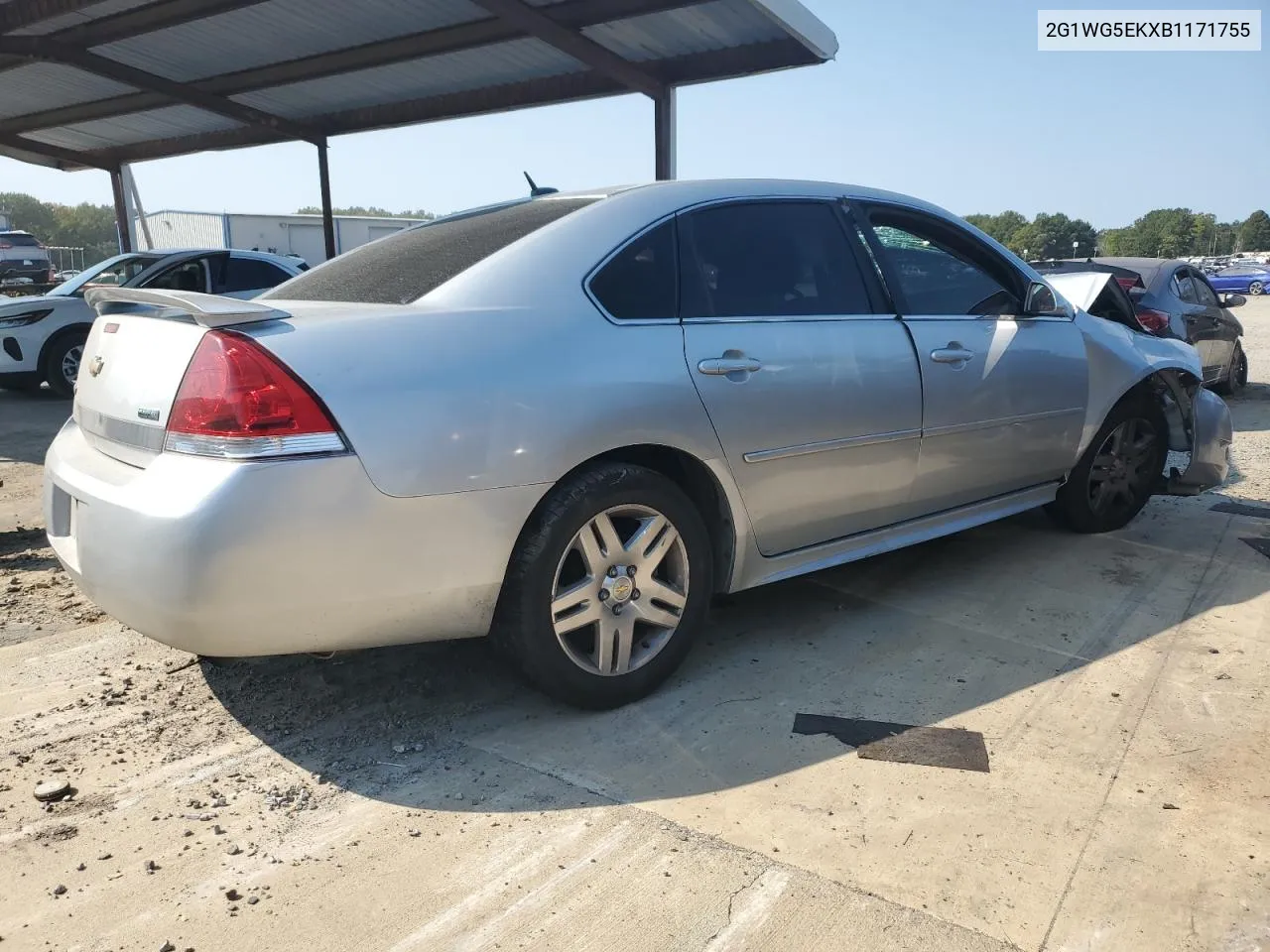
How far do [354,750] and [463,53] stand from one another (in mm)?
11041

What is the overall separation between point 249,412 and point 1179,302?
8.92m

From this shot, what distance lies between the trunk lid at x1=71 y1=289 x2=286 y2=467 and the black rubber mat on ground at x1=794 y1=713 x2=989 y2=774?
195cm

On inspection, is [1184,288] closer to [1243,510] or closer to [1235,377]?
[1235,377]

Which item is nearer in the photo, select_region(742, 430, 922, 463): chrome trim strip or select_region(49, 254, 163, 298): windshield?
select_region(742, 430, 922, 463): chrome trim strip

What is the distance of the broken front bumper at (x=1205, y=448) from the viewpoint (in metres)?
4.78

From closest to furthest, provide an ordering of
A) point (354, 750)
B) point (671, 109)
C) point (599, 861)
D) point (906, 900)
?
point (906, 900) < point (599, 861) < point (354, 750) < point (671, 109)

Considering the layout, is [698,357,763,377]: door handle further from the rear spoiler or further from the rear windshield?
the rear spoiler

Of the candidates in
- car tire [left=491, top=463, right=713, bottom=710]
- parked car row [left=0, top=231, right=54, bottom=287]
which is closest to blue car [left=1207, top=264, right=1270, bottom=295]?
car tire [left=491, top=463, right=713, bottom=710]

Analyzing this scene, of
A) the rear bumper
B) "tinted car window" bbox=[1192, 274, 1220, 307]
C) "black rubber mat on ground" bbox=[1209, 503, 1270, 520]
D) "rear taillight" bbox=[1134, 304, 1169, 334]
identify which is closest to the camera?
the rear bumper

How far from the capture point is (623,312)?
2848mm

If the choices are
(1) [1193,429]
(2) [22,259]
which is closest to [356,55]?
(1) [1193,429]

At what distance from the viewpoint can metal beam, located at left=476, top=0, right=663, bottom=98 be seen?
9898 millimetres

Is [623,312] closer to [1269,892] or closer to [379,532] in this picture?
[379,532]

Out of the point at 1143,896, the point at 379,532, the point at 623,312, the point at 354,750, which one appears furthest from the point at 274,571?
the point at 1143,896
